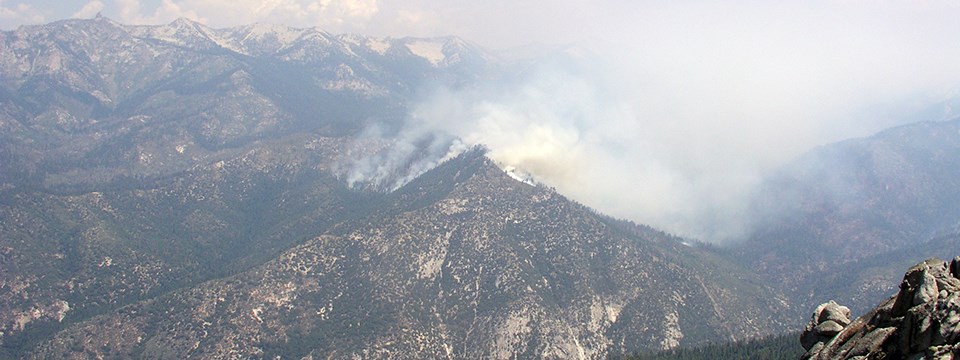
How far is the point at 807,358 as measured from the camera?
2183 inches

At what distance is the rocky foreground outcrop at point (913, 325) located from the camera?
149 feet

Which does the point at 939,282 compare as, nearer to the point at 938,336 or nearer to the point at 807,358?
the point at 938,336

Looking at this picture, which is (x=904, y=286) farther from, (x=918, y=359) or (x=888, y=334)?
(x=918, y=359)

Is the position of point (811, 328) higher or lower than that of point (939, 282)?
lower

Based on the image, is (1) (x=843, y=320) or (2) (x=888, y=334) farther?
(1) (x=843, y=320)

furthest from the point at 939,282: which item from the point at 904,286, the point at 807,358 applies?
the point at 807,358

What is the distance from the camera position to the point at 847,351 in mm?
51562

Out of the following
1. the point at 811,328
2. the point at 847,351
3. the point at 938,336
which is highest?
the point at 938,336

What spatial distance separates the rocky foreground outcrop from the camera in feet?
149

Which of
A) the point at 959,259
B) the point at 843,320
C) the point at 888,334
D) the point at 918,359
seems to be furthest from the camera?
the point at 843,320

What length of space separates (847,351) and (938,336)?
7229mm

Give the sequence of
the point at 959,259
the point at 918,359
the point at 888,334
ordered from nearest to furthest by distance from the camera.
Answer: the point at 918,359 < the point at 888,334 < the point at 959,259

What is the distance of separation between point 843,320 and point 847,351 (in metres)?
11.7

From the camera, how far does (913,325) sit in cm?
4741
